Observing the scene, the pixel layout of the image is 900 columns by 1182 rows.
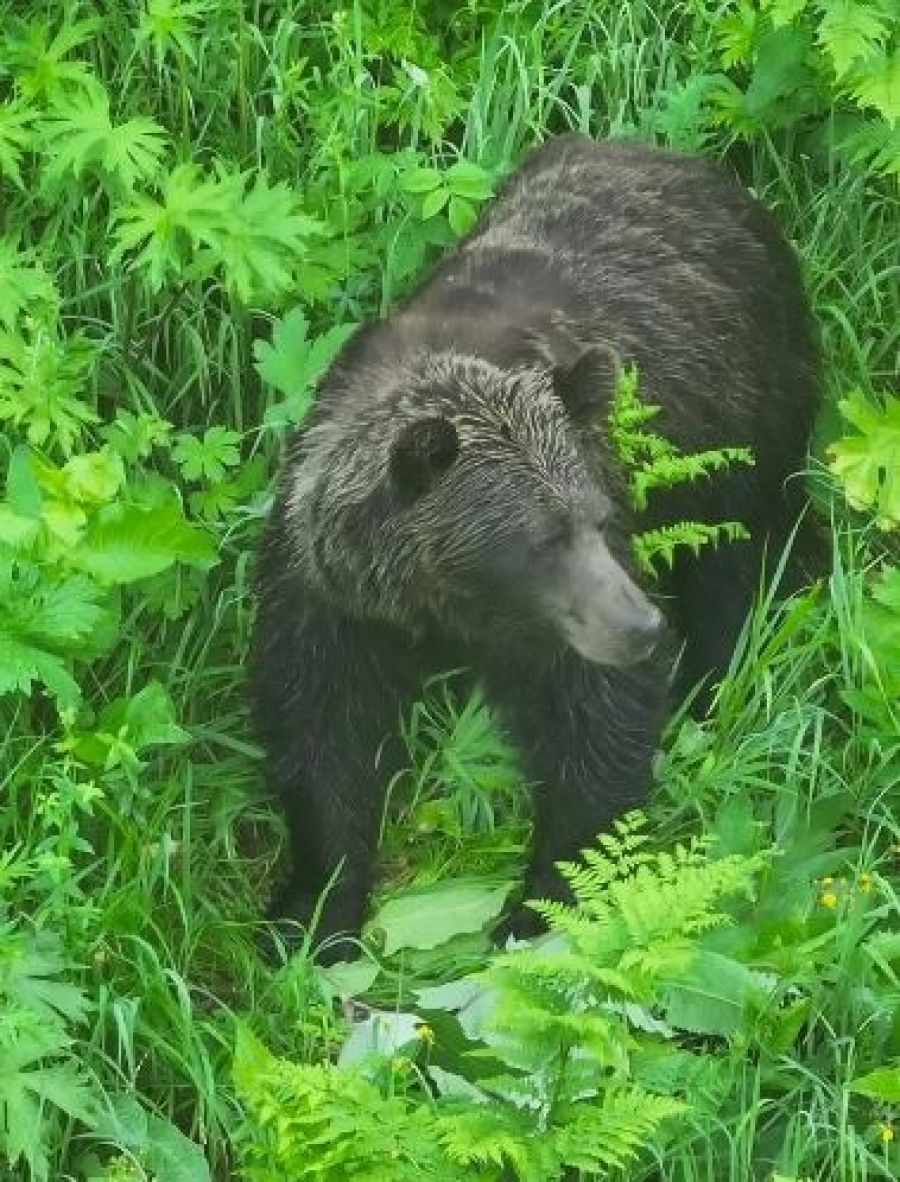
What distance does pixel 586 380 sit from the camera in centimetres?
491

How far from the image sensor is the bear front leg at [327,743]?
5230mm

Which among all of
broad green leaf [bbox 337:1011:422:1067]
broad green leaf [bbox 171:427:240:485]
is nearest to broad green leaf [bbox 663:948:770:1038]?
broad green leaf [bbox 337:1011:422:1067]

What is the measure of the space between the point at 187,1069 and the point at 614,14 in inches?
139

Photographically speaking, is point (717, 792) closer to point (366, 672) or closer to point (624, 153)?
point (366, 672)

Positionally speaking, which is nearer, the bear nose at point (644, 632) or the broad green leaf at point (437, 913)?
the bear nose at point (644, 632)

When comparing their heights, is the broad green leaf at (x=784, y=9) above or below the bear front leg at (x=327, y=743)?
above

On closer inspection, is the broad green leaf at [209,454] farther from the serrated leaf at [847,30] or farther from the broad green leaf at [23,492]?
the serrated leaf at [847,30]

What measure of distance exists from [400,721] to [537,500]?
87 cm

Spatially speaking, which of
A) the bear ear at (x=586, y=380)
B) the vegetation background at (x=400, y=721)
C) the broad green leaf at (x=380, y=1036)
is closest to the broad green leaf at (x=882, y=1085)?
the vegetation background at (x=400, y=721)

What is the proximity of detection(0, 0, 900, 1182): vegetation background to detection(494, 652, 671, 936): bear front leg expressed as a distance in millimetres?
157

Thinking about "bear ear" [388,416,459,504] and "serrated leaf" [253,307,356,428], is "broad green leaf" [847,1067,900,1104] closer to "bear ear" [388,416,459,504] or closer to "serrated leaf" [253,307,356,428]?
"bear ear" [388,416,459,504]

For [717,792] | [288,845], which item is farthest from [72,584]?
[717,792]

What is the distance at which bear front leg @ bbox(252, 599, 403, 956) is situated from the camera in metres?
5.23

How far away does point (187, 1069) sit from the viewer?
461 centimetres
